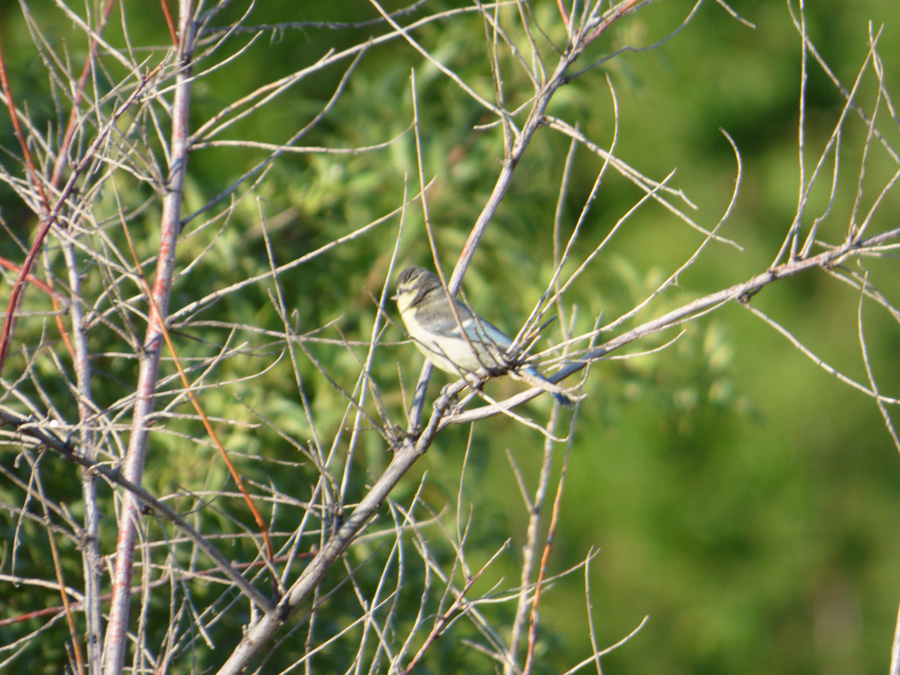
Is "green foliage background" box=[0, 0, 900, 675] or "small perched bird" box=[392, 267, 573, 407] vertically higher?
"small perched bird" box=[392, 267, 573, 407]

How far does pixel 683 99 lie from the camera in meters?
8.14

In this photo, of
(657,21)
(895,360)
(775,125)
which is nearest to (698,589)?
(895,360)

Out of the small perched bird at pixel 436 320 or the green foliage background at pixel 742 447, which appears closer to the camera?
the small perched bird at pixel 436 320

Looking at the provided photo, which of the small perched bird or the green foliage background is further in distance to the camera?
the green foliage background

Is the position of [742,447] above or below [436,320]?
below

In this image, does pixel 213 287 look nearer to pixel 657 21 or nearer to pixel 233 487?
pixel 233 487

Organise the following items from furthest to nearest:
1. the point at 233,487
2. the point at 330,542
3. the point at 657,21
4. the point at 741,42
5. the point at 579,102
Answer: the point at 741,42 < the point at 657,21 < the point at 579,102 < the point at 233,487 < the point at 330,542

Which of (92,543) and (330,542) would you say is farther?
(92,543)

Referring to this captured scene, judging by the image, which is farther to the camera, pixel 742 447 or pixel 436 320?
pixel 742 447

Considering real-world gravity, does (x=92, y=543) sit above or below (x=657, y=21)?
above

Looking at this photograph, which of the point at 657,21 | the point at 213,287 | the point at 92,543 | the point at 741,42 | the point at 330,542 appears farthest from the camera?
the point at 741,42

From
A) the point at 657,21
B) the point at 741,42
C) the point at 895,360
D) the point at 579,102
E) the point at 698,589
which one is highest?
the point at 579,102

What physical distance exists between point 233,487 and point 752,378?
5.76 meters

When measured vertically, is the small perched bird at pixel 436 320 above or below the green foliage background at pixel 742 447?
above
